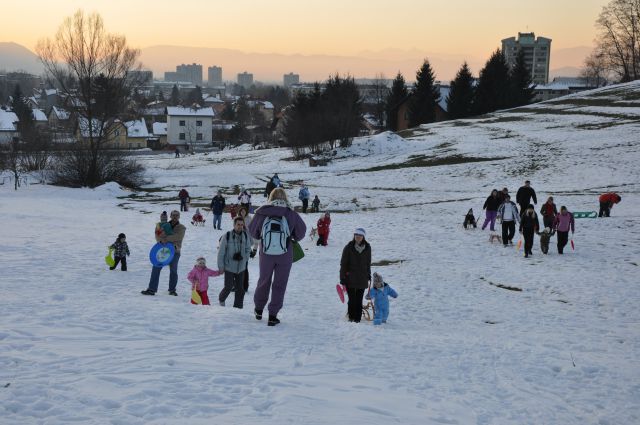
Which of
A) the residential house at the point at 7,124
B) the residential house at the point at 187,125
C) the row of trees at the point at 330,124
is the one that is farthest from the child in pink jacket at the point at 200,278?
the residential house at the point at 187,125

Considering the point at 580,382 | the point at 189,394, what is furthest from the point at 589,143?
the point at 189,394

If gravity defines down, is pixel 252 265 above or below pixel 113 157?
below

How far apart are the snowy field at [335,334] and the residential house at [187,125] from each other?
8069 centimetres

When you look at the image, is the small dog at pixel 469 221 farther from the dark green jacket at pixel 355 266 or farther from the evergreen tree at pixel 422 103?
the evergreen tree at pixel 422 103

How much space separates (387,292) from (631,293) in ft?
21.4

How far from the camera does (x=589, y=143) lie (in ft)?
123

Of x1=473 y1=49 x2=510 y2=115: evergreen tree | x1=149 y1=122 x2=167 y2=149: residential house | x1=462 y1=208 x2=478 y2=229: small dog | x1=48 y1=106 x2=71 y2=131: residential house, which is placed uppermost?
x1=473 y1=49 x2=510 y2=115: evergreen tree

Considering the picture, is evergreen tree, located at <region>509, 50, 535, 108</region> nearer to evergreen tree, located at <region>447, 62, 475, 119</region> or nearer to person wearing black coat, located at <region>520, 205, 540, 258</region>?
evergreen tree, located at <region>447, 62, 475, 119</region>

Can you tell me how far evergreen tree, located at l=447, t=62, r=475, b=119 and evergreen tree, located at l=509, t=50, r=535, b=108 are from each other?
784 cm

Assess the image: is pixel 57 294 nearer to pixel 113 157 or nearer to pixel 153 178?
pixel 113 157

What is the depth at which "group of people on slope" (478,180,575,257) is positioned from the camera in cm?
1599

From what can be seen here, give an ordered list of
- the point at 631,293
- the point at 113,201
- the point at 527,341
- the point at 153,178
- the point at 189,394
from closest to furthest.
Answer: the point at 189,394
the point at 527,341
the point at 631,293
the point at 113,201
the point at 153,178

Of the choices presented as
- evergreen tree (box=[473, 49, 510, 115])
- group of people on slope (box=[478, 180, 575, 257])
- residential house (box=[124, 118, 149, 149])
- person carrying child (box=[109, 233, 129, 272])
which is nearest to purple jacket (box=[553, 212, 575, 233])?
group of people on slope (box=[478, 180, 575, 257])

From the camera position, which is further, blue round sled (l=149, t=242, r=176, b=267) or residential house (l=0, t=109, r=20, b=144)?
residential house (l=0, t=109, r=20, b=144)
